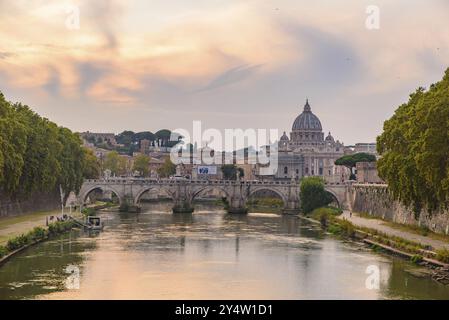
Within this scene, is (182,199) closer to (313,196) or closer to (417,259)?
(313,196)

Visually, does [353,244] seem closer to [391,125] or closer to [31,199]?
[391,125]

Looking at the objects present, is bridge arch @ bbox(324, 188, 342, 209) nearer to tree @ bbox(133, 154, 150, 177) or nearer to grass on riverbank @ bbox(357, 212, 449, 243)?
grass on riverbank @ bbox(357, 212, 449, 243)

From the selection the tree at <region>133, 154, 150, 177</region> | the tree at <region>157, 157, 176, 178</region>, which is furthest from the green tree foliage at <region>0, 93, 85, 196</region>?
the tree at <region>157, 157, 176, 178</region>

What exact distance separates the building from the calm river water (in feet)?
324

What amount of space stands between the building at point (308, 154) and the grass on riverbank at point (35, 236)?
97939 millimetres

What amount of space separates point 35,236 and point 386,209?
102 feet

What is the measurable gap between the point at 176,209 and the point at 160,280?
53.8 meters

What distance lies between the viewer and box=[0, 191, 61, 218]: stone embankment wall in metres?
60.5

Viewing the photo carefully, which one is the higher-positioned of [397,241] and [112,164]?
[112,164]

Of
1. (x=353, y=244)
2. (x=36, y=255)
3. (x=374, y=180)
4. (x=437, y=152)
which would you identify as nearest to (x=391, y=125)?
(x=353, y=244)

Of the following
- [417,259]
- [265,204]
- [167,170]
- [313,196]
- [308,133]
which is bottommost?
[417,259]

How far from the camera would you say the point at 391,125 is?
5722 centimetres

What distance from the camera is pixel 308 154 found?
17762 centimetres

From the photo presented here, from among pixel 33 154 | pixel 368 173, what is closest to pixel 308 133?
pixel 368 173
